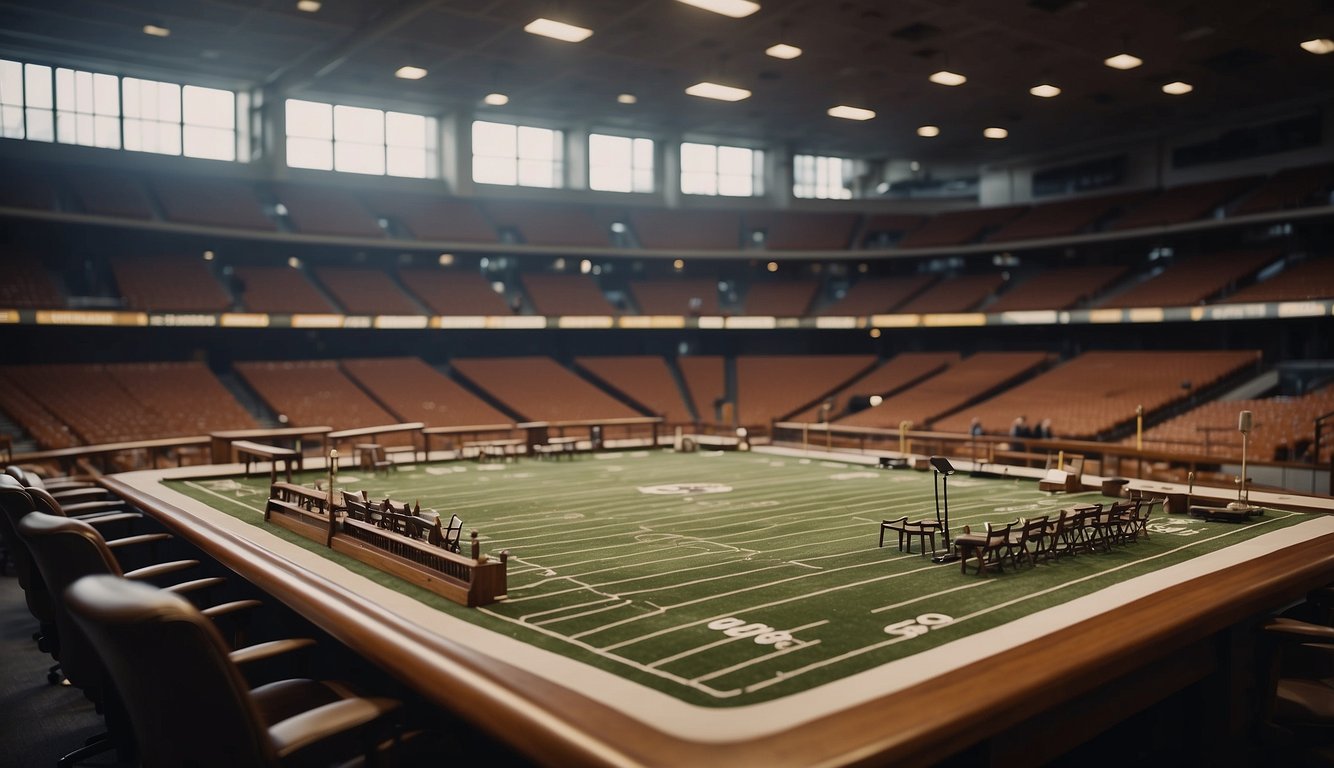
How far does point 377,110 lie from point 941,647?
106 feet

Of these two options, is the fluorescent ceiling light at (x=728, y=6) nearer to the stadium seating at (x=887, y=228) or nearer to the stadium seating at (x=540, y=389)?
the stadium seating at (x=540, y=389)

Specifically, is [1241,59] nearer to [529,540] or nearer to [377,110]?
[529,540]

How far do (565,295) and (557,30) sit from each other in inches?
639

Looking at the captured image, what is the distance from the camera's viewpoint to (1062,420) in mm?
25875

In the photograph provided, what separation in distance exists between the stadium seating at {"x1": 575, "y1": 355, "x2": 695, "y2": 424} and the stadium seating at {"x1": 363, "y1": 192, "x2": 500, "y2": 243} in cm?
665

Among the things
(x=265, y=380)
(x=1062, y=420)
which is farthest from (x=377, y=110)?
(x=1062, y=420)

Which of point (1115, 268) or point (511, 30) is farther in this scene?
point (1115, 268)

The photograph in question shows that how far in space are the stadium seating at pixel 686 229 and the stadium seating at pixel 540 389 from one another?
22.5 feet

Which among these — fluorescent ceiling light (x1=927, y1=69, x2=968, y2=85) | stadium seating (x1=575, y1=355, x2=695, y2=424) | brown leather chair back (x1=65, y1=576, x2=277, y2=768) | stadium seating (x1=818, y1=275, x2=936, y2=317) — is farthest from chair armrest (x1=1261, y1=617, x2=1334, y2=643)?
stadium seating (x1=818, y1=275, x2=936, y2=317)

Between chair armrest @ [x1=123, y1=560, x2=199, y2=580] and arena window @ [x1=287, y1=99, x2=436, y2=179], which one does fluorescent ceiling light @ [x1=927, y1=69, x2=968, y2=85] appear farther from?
chair armrest @ [x1=123, y1=560, x2=199, y2=580]

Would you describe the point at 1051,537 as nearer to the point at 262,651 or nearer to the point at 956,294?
the point at 262,651

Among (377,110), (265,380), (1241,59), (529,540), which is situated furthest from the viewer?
(377,110)

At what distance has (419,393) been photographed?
3027cm

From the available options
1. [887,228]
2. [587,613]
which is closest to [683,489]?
[587,613]
